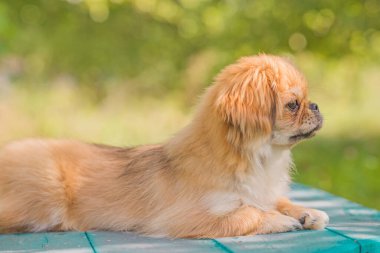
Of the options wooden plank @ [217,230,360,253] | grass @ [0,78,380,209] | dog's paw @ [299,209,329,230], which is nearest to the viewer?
wooden plank @ [217,230,360,253]

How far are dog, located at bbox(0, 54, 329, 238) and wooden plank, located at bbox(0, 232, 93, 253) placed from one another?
122mm

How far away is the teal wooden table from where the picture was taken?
11.9 feet

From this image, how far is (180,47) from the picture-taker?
11.6 meters

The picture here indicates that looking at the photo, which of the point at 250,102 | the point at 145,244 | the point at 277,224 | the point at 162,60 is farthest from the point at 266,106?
the point at 162,60

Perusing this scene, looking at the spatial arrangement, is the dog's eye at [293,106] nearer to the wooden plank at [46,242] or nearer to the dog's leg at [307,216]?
the dog's leg at [307,216]

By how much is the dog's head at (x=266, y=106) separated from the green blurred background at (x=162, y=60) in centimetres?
455

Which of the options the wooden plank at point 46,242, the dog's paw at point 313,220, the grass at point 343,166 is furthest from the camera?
the grass at point 343,166

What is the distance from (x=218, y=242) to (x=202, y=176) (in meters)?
0.40

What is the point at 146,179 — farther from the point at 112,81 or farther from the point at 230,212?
the point at 112,81

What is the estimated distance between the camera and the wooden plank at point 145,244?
369 cm

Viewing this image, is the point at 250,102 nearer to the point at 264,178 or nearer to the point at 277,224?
the point at 264,178

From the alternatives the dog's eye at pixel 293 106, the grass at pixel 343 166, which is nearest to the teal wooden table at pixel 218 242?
the dog's eye at pixel 293 106

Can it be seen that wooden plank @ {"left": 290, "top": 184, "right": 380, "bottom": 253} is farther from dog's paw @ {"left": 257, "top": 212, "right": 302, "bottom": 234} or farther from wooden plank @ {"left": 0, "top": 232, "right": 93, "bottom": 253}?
wooden plank @ {"left": 0, "top": 232, "right": 93, "bottom": 253}

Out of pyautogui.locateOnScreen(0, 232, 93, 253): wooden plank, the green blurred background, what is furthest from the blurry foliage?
pyautogui.locateOnScreen(0, 232, 93, 253): wooden plank
